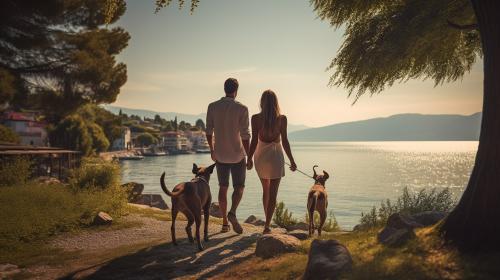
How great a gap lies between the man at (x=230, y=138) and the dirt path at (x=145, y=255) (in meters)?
1.08

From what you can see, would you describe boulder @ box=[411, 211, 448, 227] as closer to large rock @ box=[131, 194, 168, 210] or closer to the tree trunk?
the tree trunk

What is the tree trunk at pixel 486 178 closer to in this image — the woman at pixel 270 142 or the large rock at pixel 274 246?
the large rock at pixel 274 246

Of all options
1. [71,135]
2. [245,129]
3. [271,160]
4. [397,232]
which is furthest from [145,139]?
[397,232]

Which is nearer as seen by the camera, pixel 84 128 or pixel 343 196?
pixel 343 196

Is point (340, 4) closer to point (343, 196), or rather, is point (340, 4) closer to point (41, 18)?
point (41, 18)

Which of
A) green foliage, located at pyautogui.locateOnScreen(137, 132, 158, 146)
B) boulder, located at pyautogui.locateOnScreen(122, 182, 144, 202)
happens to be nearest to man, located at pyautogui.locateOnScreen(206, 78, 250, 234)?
boulder, located at pyautogui.locateOnScreen(122, 182, 144, 202)

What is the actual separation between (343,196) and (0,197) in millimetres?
48658

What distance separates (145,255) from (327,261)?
3.54 meters

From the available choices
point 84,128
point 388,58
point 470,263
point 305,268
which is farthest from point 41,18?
point 84,128

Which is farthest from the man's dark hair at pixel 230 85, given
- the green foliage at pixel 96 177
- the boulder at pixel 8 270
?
the green foliage at pixel 96 177

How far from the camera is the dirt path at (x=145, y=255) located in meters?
5.64

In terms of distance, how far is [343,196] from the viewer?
54.0 m

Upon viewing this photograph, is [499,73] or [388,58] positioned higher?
[388,58]

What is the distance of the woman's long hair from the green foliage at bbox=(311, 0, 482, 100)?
92.6 inches
